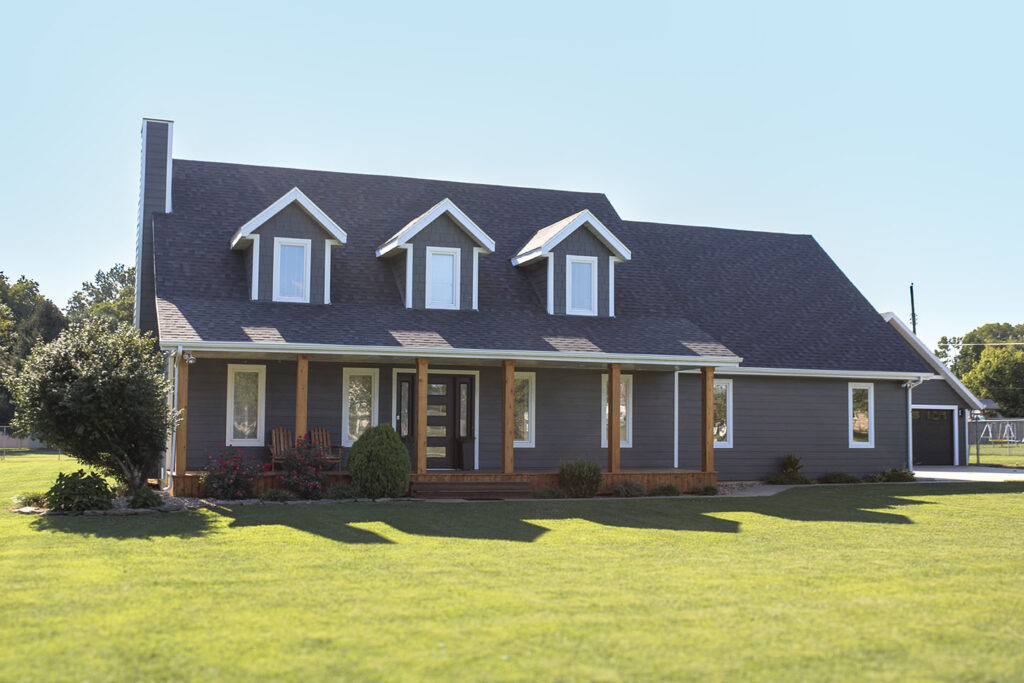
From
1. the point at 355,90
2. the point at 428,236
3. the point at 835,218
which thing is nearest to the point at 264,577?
the point at 355,90

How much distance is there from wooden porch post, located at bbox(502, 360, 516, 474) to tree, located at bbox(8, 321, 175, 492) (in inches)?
247

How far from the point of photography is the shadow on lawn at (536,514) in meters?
12.9

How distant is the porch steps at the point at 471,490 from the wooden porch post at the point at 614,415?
1.93m

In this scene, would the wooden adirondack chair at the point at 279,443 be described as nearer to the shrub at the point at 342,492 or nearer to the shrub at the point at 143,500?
the shrub at the point at 342,492

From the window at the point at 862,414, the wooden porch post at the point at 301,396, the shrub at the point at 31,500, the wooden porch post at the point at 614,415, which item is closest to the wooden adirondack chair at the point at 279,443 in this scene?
the wooden porch post at the point at 301,396

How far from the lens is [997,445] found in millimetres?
50594

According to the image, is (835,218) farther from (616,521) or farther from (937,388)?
(616,521)

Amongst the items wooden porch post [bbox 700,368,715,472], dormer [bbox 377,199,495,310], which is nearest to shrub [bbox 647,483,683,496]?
wooden porch post [bbox 700,368,715,472]

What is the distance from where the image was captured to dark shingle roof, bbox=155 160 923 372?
62.0 ft

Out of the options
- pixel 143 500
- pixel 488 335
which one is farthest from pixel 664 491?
pixel 143 500

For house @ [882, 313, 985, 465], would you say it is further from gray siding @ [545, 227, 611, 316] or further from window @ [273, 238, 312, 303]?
window @ [273, 238, 312, 303]

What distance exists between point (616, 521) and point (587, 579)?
5.20 meters

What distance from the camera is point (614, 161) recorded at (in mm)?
22375

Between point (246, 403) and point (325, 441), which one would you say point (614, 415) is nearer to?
point (325, 441)
